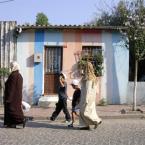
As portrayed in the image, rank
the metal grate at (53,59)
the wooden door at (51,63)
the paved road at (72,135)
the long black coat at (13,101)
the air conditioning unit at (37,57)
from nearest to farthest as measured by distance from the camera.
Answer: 1. the paved road at (72,135)
2. the long black coat at (13,101)
3. the air conditioning unit at (37,57)
4. the wooden door at (51,63)
5. the metal grate at (53,59)

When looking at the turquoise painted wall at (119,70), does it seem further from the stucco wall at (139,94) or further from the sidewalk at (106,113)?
the sidewalk at (106,113)

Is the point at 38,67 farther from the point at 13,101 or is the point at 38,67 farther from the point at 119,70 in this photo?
the point at 13,101

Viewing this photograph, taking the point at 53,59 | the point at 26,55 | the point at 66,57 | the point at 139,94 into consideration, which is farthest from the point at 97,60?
the point at 26,55

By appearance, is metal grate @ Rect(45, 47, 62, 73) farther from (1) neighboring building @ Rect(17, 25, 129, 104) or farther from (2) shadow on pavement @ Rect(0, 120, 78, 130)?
(2) shadow on pavement @ Rect(0, 120, 78, 130)

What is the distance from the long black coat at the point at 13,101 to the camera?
14828mm

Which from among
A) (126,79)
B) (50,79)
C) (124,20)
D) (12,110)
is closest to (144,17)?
(124,20)

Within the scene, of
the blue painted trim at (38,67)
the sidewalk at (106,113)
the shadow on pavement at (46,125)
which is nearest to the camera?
the shadow on pavement at (46,125)

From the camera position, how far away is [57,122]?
16.8 m

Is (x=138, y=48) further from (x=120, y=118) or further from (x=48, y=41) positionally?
(x=48, y=41)

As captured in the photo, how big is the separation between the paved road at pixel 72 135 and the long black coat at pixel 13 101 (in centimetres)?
36

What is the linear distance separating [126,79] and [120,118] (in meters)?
4.55

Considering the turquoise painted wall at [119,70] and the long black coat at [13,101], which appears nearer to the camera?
the long black coat at [13,101]

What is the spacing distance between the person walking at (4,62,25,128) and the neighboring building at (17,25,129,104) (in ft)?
22.8

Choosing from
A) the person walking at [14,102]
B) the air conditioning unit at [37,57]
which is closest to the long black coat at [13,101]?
the person walking at [14,102]
